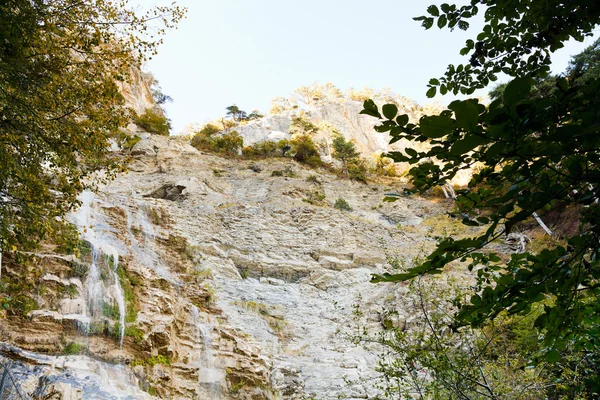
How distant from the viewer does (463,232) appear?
901 inches

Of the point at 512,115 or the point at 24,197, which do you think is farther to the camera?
the point at 24,197

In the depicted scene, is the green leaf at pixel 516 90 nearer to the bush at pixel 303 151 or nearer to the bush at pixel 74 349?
the bush at pixel 74 349

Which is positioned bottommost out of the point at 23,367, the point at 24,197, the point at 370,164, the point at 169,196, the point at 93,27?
the point at 23,367

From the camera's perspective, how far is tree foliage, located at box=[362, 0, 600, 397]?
1171 mm

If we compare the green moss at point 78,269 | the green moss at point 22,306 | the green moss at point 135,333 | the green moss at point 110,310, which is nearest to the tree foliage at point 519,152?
the green moss at point 22,306

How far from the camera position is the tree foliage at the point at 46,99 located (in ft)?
16.1

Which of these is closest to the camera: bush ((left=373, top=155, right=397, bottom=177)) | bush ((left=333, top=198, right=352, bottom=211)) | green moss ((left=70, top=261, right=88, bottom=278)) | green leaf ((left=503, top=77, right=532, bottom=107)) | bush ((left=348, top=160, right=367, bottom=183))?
A: green leaf ((left=503, top=77, right=532, bottom=107))

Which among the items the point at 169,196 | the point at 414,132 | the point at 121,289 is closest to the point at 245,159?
the point at 169,196

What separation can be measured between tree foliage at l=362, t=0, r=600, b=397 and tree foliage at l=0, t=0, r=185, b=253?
195 inches

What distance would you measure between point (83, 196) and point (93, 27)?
8.81 m

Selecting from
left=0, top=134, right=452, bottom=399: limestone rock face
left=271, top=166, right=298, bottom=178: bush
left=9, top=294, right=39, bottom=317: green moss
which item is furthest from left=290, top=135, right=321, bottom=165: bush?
left=9, top=294, right=39, bottom=317: green moss

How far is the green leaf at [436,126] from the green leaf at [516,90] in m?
0.17

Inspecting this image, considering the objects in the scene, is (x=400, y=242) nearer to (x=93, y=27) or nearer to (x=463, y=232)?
(x=463, y=232)

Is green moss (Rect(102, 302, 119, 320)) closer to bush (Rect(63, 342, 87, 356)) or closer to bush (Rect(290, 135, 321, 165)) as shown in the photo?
bush (Rect(63, 342, 87, 356))
